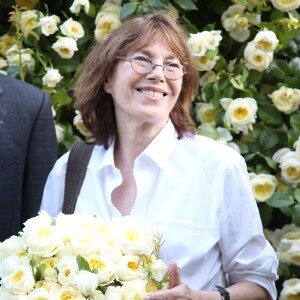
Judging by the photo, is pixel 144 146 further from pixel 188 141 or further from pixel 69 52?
pixel 69 52

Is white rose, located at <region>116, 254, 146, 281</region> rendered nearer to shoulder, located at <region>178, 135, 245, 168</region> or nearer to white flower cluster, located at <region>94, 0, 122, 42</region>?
shoulder, located at <region>178, 135, 245, 168</region>

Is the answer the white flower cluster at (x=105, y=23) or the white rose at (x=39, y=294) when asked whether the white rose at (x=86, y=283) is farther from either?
the white flower cluster at (x=105, y=23)

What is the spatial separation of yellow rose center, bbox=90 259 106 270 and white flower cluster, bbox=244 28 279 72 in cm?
134

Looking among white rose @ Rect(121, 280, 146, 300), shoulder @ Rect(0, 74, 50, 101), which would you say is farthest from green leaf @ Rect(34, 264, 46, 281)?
shoulder @ Rect(0, 74, 50, 101)

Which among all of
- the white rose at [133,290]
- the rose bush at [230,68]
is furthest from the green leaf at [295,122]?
the white rose at [133,290]

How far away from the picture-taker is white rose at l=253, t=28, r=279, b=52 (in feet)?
10.4

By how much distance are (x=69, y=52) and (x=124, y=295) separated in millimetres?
1460

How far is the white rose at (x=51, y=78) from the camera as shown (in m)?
3.33

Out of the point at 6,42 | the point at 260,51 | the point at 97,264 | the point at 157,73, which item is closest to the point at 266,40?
the point at 260,51

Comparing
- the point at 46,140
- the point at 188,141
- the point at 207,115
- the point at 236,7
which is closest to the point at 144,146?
the point at 188,141

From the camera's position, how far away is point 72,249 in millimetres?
2199

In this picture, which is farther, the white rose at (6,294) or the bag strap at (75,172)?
the bag strap at (75,172)

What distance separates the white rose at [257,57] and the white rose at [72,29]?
65 centimetres

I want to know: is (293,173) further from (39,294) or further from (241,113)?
(39,294)
